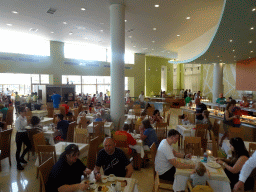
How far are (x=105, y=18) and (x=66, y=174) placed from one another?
783 centimetres

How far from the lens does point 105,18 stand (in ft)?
28.7

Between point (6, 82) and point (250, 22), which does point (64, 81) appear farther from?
point (250, 22)

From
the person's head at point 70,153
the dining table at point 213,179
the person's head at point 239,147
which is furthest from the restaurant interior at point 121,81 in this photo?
the person's head at point 239,147

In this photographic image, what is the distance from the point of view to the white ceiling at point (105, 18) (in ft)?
23.5

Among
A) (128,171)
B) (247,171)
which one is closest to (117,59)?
(128,171)

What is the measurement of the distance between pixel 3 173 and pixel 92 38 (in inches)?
404

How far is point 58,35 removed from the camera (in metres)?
11.9

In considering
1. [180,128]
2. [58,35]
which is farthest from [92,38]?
[180,128]

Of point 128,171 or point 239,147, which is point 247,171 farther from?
point 128,171

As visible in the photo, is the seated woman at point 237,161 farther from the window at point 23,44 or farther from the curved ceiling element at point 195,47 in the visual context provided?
the window at point 23,44

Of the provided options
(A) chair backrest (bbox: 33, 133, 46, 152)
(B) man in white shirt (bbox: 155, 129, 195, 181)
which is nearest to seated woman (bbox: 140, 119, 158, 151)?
(B) man in white shirt (bbox: 155, 129, 195, 181)

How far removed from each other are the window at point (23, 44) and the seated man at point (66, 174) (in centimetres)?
1184

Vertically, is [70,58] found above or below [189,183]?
above

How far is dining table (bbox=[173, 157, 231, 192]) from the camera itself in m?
2.79
